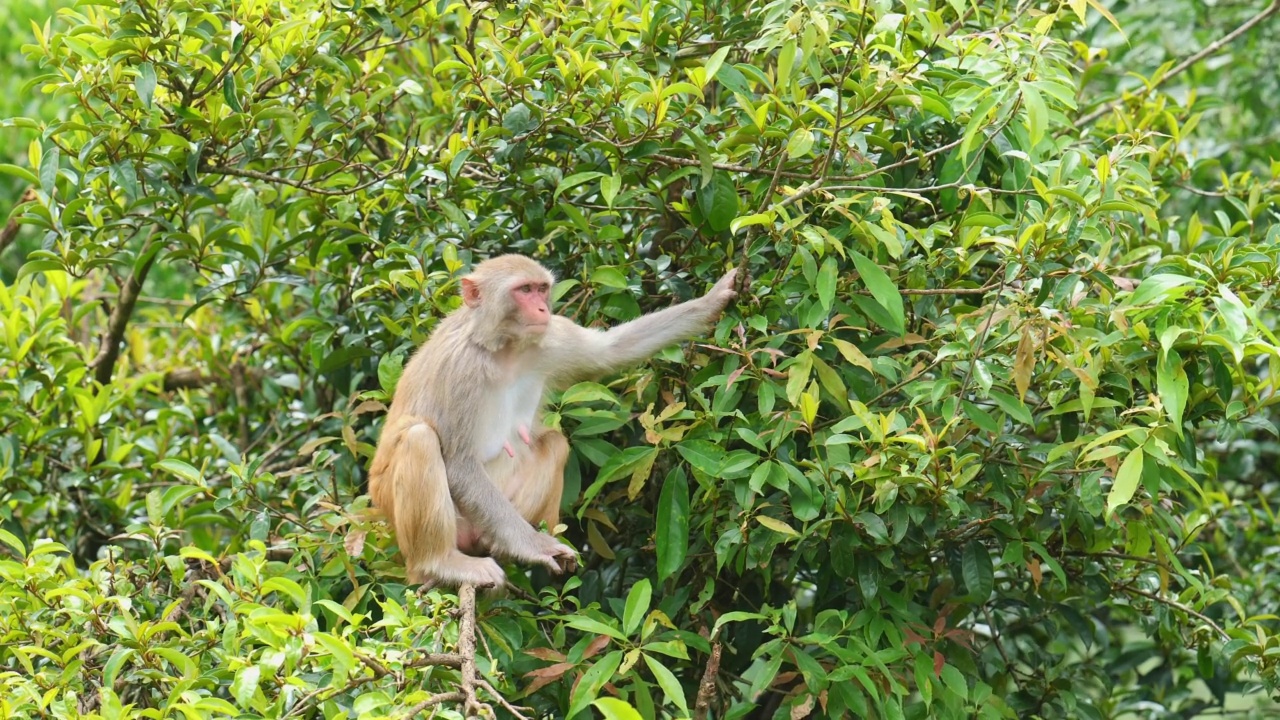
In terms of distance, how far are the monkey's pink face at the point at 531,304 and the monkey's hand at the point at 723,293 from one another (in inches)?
24.9

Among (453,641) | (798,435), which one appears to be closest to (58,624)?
(453,641)

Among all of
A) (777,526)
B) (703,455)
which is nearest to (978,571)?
(777,526)

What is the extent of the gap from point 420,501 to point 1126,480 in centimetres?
239

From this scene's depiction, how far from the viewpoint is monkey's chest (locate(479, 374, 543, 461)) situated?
16.7 ft

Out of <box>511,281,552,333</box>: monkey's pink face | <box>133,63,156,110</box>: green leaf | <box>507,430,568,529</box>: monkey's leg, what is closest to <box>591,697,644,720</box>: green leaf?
<box>507,430,568,529</box>: monkey's leg

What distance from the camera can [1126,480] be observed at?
12.5ft

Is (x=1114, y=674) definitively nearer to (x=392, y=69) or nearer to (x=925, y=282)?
(x=925, y=282)

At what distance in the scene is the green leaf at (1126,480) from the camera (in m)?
3.78

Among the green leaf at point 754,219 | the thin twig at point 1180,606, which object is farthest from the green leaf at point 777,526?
the thin twig at point 1180,606

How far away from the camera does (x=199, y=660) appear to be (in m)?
3.99

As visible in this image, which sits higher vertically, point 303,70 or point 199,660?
point 303,70

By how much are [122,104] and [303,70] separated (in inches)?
27.6

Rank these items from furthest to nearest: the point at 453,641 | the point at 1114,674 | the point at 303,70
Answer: the point at 1114,674
the point at 303,70
the point at 453,641

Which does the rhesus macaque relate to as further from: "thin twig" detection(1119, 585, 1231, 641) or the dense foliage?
"thin twig" detection(1119, 585, 1231, 641)
